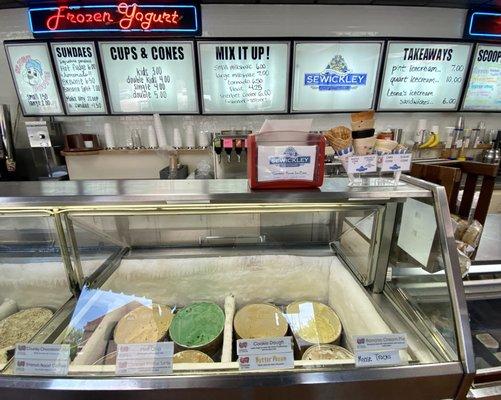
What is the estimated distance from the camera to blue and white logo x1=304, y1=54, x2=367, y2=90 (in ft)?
9.95

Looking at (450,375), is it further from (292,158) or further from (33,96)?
(33,96)

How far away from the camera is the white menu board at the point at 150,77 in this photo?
113 inches

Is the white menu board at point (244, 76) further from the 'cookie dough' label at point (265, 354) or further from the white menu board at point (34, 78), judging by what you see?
the 'cookie dough' label at point (265, 354)

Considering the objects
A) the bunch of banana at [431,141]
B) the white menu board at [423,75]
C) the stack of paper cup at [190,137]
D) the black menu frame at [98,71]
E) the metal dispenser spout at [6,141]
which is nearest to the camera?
the black menu frame at [98,71]

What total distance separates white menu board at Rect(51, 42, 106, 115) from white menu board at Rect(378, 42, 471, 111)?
11.2 ft

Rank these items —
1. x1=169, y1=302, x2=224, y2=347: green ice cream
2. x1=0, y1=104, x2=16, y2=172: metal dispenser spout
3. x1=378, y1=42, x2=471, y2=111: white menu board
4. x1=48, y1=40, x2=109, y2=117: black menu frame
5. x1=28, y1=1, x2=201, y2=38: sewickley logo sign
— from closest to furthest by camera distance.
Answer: x1=169, y1=302, x2=224, y2=347: green ice cream < x1=28, y1=1, x2=201, y2=38: sewickley logo sign < x1=48, y1=40, x2=109, y2=117: black menu frame < x1=0, y1=104, x2=16, y2=172: metal dispenser spout < x1=378, y1=42, x2=471, y2=111: white menu board

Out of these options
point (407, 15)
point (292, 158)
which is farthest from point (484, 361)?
point (407, 15)

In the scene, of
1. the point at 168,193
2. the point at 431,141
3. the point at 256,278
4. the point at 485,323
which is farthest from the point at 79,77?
the point at 431,141

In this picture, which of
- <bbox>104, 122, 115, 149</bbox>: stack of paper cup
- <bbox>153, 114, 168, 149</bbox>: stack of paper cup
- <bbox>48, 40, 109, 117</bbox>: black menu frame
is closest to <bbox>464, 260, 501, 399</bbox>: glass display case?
<bbox>153, 114, 168, 149</bbox>: stack of paper cup

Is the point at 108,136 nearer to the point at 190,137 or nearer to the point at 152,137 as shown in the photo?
the point at 152,137

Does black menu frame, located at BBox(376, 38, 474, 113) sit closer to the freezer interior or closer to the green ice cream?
the freezer interior

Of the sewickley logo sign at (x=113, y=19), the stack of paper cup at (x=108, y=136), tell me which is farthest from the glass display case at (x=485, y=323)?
the stack of paper cup at (x=108, y=136)

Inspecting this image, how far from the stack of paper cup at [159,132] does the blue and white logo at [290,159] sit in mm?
2539

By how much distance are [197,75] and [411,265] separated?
2822 mm
